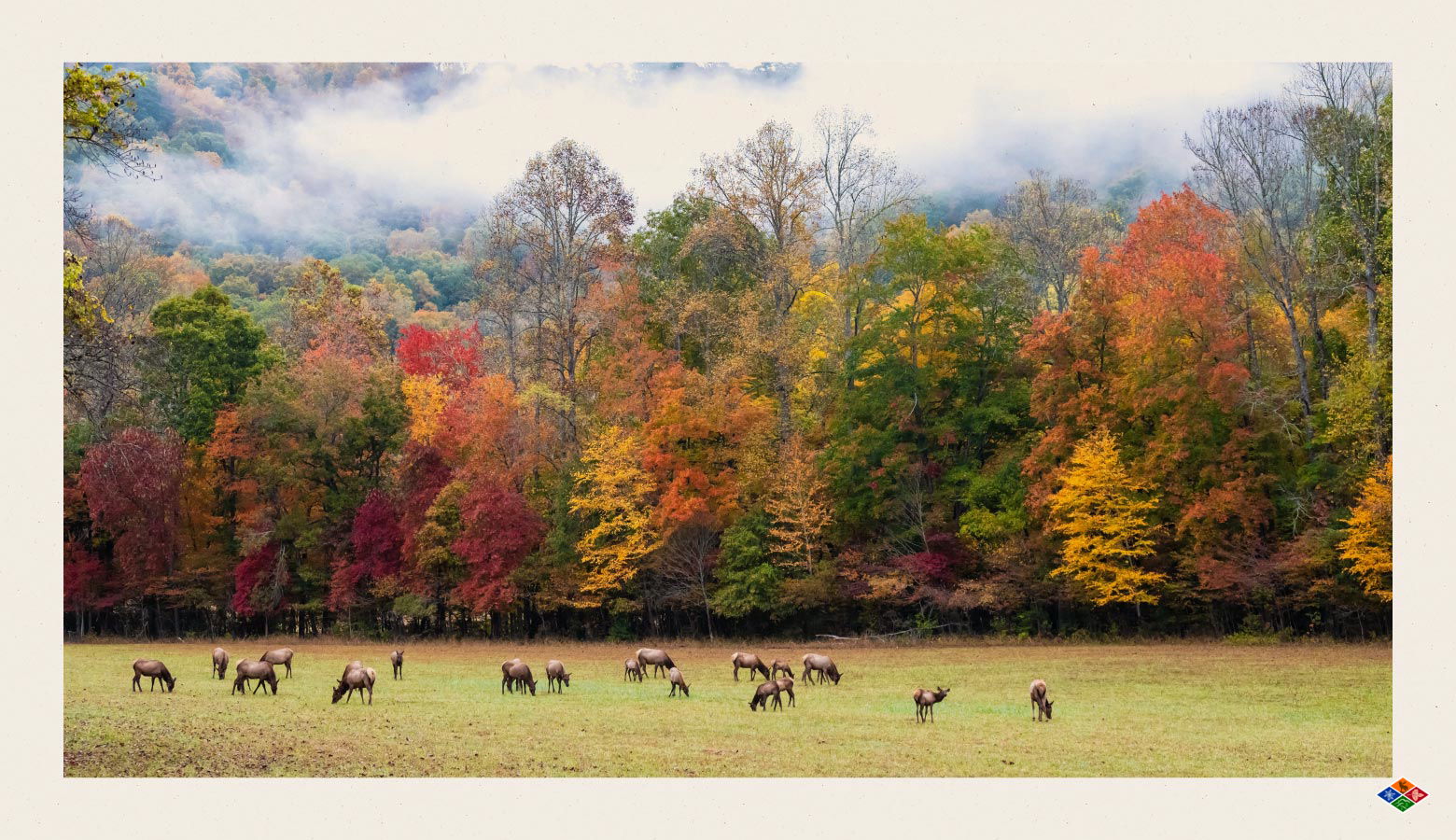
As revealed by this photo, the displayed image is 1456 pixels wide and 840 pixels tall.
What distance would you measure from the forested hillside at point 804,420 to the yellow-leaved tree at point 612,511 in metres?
0.16

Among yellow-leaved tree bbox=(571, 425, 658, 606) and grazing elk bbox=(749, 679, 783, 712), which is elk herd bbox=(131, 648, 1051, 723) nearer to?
grazing elk bbox=(749, 679, 783, 712)

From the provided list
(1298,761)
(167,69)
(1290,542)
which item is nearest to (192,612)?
(167,69)

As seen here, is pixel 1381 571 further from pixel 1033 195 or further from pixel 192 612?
pixel 192 612

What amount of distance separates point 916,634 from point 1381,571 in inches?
545

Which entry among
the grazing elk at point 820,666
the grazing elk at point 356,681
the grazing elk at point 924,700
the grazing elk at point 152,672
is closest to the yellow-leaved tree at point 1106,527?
the grazing elk at point 820,666

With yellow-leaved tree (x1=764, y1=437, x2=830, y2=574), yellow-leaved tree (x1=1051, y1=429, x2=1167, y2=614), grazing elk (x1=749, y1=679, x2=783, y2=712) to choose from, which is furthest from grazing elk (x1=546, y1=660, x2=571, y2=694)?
yellow-leaved tree (x1=1051, y1=429, x2=1167, y2=614)

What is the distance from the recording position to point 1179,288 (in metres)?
35.7

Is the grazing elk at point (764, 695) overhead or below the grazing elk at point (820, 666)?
overhead

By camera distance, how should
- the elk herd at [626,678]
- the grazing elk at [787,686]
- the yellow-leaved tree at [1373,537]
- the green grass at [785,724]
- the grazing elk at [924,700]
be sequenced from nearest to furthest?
the green grass at [785,724] < the grazing elk at [924,700] < the elk herd at [626,678] < the grazing elk at [787,686] < the yellow-leaved tree at [1373,537]

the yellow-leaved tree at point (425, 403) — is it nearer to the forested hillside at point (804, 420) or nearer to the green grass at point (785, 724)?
the forested hillside at point (804, 420)

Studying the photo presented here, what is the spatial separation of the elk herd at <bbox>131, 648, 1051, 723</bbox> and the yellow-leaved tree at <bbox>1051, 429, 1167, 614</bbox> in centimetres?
1113

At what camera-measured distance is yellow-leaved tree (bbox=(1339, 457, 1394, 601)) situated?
28.4 metres

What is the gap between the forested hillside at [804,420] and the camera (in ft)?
109

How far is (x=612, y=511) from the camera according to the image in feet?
136
